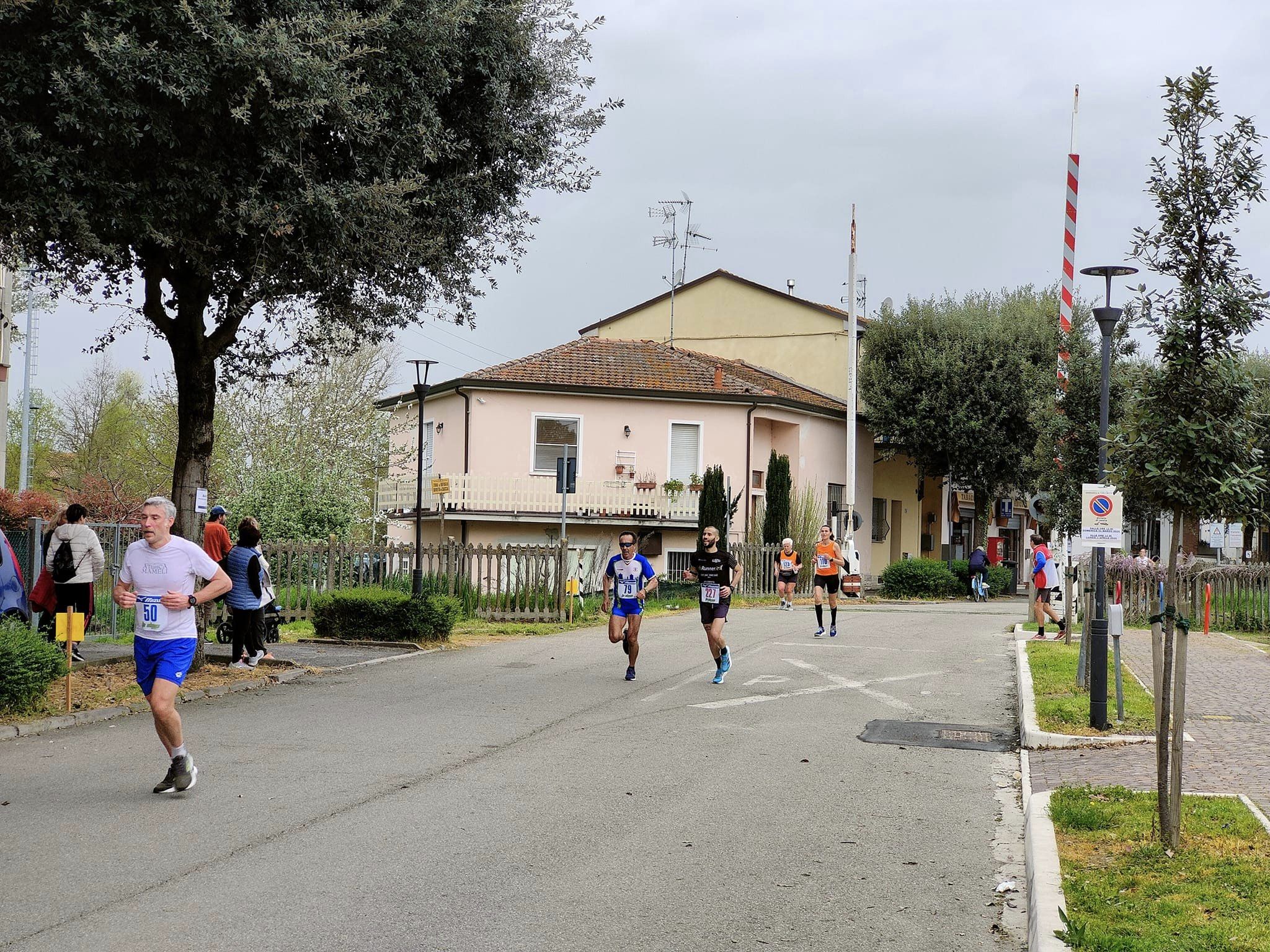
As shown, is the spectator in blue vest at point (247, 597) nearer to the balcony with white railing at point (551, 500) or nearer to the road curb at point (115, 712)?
the road curb at point (115, 712)

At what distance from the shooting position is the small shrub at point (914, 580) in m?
36.2

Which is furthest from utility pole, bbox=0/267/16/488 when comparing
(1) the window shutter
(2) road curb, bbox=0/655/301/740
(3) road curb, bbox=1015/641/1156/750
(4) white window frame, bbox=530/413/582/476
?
(1) the window shutter

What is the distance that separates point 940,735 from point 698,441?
84.5ft

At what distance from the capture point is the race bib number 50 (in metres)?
8.29

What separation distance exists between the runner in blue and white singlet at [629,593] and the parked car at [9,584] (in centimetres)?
632

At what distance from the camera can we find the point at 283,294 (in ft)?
45.7

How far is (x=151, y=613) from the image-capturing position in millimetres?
8305

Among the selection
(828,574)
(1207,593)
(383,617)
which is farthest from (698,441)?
(383,617)

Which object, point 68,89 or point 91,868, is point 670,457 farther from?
point 91,868

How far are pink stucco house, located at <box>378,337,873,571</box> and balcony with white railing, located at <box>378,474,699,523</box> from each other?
35 millimetres

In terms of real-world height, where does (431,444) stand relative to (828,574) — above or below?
above

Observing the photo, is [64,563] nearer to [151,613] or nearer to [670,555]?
[151,613]

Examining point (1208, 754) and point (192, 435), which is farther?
point (192, 435)

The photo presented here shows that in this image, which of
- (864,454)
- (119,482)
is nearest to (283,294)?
(119,482)
